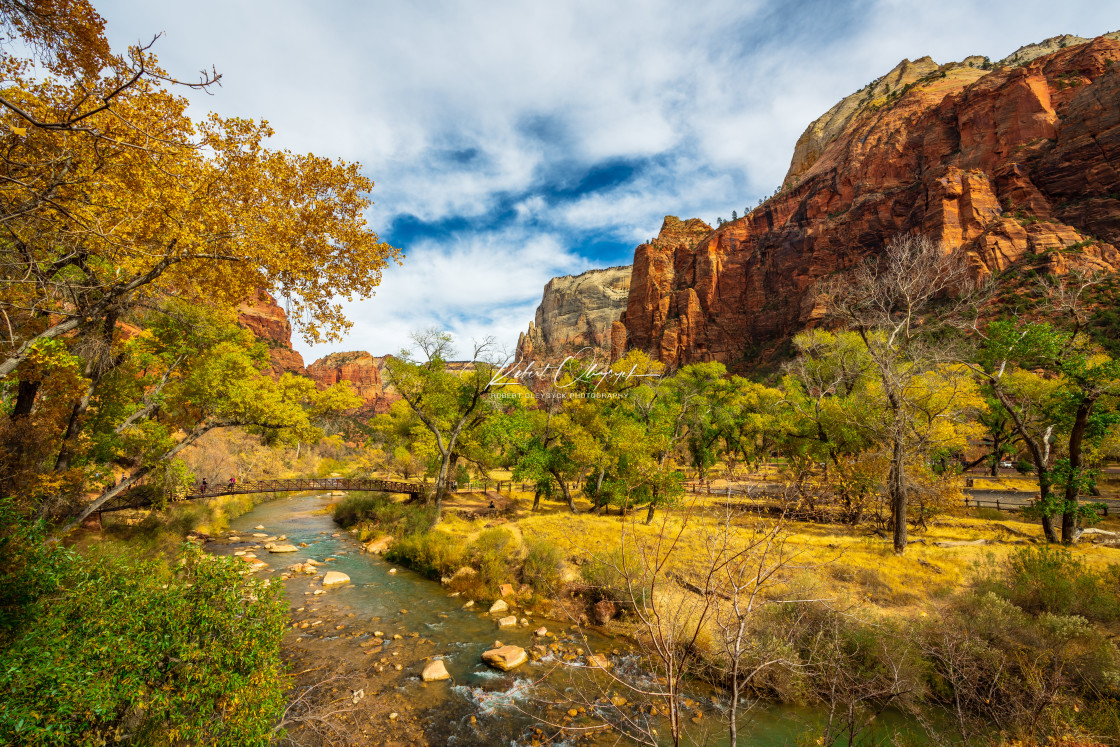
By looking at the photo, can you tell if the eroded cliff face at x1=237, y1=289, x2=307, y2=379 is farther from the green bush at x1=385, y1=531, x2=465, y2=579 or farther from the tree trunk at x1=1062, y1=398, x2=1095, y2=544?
the tree trunk at x1=1062, y1=398, x2=1095, y2=544

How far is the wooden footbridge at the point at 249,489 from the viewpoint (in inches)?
635

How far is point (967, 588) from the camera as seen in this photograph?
10.7 metres

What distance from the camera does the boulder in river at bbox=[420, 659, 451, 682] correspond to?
362 inches

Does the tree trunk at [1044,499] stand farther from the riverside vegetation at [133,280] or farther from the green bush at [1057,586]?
the riverside vegetation at [133,280]

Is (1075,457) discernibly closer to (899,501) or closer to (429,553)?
(899,501)

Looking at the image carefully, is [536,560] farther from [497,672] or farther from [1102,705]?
[1102,705]

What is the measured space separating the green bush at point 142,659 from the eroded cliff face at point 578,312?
144 metres

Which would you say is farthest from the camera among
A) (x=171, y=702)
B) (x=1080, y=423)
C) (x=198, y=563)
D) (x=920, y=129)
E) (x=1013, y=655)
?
(x=920, y=129)

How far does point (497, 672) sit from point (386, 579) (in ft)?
26.5

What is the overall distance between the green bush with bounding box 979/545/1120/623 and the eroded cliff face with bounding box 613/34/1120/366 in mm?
58311

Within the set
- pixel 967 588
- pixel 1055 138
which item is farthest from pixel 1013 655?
pixel 1055 138

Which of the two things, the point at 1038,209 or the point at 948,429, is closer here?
the point at 948,429

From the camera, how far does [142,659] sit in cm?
441

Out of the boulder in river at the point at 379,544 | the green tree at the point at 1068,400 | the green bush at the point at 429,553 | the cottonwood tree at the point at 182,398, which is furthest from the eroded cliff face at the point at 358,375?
the green tree at the point at 1068,400
